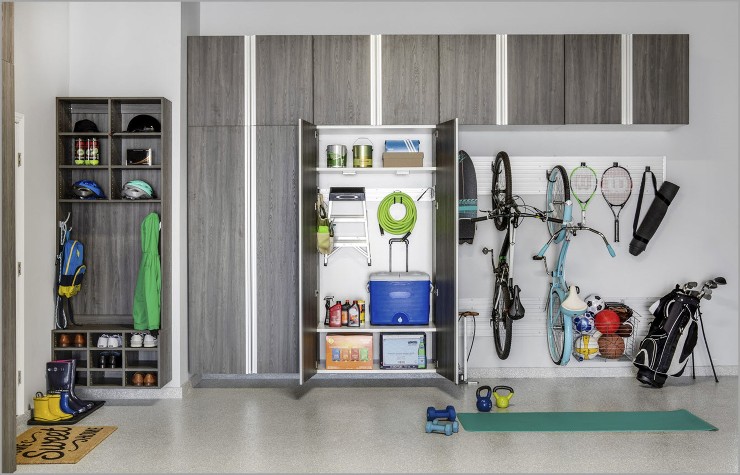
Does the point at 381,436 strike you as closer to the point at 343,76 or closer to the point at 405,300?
the point at 405,300

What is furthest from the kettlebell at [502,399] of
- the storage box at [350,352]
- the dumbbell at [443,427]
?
the storage box at [350,352]

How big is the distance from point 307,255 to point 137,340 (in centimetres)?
163

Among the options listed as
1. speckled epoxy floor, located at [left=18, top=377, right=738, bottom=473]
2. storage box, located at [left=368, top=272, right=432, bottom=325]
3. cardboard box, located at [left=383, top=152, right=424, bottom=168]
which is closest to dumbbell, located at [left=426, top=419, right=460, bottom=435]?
speckled epoxy floor, located at [left=18, top=377, right=738, bottom=473]

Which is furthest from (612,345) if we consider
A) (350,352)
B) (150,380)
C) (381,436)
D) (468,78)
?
(150,380)

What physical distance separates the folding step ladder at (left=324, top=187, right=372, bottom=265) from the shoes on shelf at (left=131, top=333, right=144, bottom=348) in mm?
1819

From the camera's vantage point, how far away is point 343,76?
239 inches

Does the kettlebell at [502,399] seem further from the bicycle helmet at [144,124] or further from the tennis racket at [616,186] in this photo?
the bicycle helmet at [144,124]

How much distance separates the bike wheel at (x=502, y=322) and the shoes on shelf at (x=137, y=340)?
319 centimetres

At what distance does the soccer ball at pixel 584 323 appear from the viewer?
6.27 meters

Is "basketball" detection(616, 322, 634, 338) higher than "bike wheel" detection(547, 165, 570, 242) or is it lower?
lower

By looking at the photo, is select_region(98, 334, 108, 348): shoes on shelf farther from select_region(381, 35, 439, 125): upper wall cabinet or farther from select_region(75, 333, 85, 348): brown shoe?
select_region(381, 35, 439, 125): upper wall cabinet

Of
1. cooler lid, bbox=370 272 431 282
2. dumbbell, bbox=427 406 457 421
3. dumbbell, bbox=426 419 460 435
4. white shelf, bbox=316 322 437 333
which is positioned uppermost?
cooler lid, bbox=370 272 431 282

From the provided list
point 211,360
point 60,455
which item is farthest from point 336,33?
point 60,455

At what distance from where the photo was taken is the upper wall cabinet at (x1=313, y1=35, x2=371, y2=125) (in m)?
6.07
